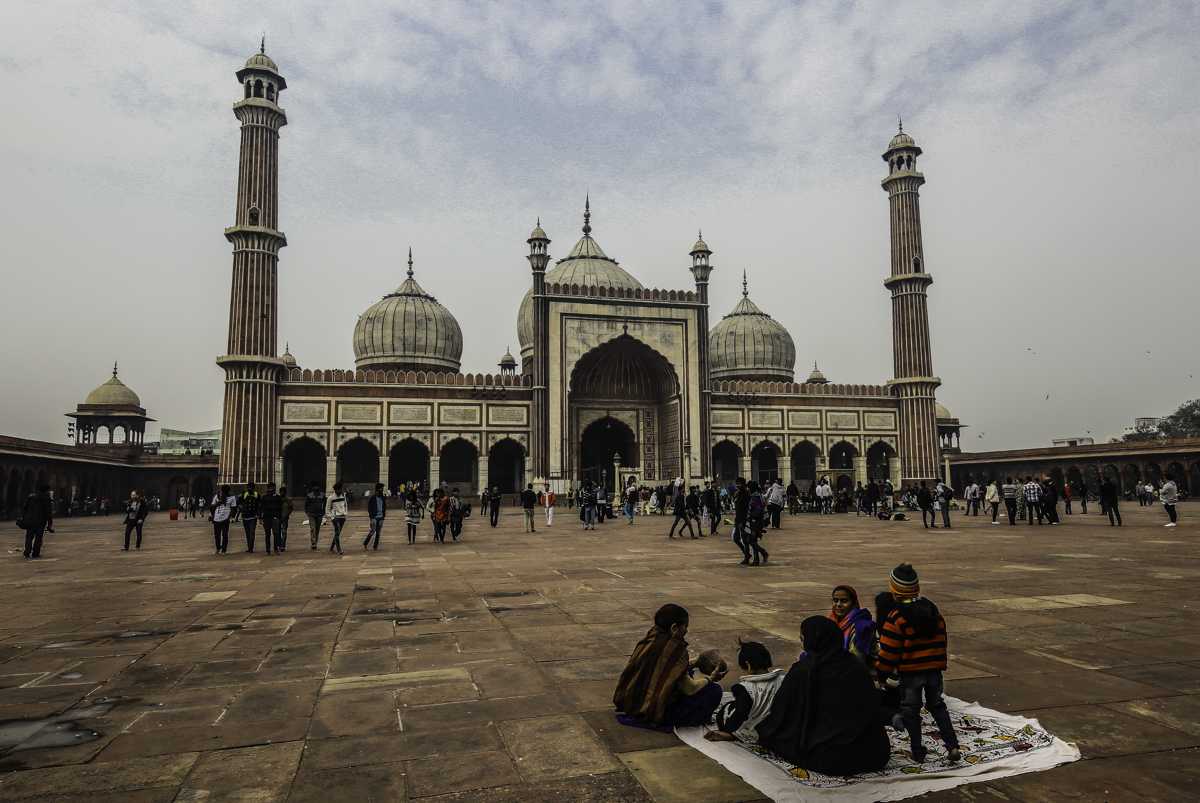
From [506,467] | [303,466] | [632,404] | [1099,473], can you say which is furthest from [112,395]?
[1099,473]

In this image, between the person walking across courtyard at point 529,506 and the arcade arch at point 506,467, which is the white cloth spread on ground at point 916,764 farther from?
the arcade arch at point 506,467

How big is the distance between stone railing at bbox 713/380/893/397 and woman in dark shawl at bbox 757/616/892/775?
112 feet

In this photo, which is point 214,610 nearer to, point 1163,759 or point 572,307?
point 1163,759

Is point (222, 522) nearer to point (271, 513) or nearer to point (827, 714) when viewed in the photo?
point (271, 513)

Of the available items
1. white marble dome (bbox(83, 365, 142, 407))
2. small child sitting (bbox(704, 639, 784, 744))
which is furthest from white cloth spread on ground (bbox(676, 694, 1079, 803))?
white marble dome (bbox(83, 365, 142, 407))

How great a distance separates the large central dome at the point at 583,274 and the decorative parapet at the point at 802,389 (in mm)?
7537

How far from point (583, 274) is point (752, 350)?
10.6m

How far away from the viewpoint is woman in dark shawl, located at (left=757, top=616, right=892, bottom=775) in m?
3.13

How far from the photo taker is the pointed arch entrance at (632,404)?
116 ft

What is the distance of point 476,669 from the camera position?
4.79 meters

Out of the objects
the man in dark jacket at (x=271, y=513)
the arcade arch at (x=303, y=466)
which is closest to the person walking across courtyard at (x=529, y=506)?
the man in dark jacket at (x=271, y=513)

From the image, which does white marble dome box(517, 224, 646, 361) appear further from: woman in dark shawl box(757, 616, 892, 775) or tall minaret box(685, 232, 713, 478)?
woman in dark shawl box(757, 616, 892, 775)

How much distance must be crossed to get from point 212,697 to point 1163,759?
4515 millimetres

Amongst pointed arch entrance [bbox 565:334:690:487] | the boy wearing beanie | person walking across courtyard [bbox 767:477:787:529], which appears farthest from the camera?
pointed arch entrance [bbox 565:334:690:487]
